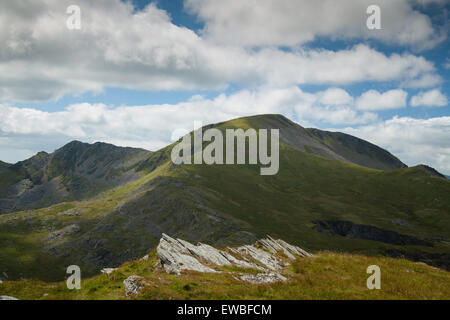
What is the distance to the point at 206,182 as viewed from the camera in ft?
644

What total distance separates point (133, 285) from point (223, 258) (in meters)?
12.6

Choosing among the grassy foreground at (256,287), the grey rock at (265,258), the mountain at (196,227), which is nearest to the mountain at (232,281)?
the grassy foreground at (256,287)

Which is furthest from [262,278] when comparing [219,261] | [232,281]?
[219,261]

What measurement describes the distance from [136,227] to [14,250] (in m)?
60.1

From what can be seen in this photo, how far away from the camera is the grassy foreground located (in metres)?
18.2

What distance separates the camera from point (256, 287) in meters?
20.0

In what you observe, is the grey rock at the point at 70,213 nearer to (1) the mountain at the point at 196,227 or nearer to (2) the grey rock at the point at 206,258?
(1) the mountain at the point at 196,227

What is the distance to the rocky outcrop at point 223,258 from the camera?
23.7 m

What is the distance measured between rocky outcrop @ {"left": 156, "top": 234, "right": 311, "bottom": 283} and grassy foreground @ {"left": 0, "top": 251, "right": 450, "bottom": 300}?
4.72ft

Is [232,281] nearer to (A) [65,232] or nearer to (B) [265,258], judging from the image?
(B) [265,258]

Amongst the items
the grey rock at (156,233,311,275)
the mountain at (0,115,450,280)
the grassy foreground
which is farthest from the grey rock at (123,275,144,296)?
the mountain at (0,115,450,280)

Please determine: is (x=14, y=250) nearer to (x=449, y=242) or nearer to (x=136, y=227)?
(x=136, y=227)

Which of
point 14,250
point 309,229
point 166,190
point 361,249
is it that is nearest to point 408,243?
point 361,249

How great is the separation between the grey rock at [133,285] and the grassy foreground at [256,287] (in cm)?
38
